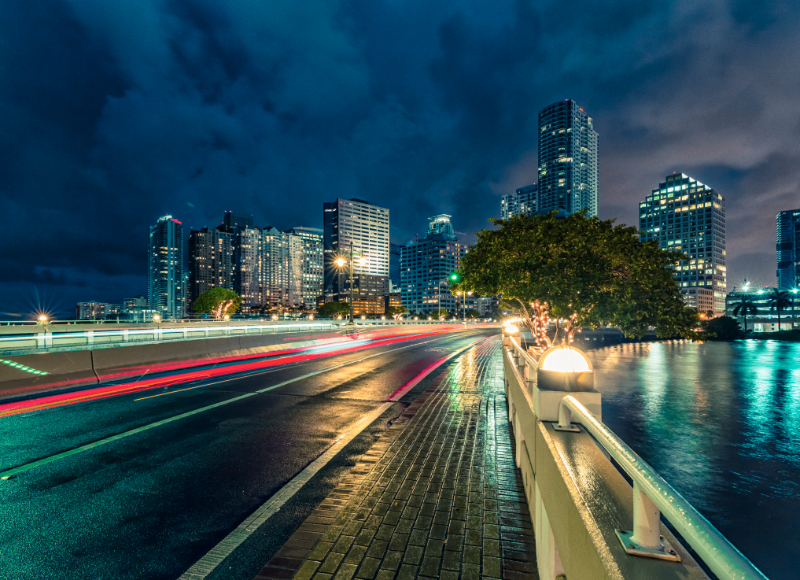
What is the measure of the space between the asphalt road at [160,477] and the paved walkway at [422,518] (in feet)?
1.23

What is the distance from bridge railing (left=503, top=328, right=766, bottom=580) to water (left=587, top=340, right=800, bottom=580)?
3.02 metres

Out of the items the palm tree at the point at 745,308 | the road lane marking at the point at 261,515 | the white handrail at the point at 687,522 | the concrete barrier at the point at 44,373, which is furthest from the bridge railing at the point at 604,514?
the palm tree at the point at 745,308

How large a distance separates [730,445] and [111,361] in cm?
1814

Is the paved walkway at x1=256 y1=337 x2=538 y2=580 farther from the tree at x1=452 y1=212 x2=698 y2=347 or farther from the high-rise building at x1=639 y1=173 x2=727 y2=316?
the high-rise building at x1=639 y1=173 x2=727 y2=316

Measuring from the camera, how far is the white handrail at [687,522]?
3.63 ft

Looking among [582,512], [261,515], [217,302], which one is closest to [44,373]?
[261,515]

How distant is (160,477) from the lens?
539cm

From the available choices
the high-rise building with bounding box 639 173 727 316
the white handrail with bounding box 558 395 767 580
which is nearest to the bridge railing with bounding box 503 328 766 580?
the white handrail with bounding box 558 395 767 580

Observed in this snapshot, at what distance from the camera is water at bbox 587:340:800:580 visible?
4.92 metres

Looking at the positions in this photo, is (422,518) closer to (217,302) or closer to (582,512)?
(582,512)

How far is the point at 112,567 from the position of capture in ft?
11.7

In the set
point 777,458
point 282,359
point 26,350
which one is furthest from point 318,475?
point 282,359

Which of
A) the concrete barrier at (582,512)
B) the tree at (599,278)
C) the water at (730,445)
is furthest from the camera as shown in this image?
the tree at (599,278)

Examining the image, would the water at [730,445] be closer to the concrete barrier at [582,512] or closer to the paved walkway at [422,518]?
the paved walkway at [422,518]
